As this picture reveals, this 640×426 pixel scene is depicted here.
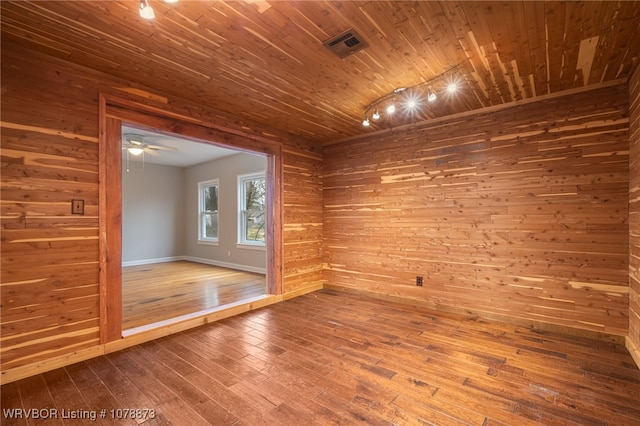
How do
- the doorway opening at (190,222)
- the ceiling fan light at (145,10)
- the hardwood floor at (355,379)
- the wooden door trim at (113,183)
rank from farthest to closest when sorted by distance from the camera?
the doorway opening at (190,222) < the wooden door trim at (113,183) < the hardwood floor at (355,379) < the ceiling fan light at (145,10)

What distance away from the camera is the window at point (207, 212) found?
7.79 meters

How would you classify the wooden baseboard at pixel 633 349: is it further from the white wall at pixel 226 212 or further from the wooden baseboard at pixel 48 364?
the white wall at pixel 226 212

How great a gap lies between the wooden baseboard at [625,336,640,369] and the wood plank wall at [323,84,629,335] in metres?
0.11

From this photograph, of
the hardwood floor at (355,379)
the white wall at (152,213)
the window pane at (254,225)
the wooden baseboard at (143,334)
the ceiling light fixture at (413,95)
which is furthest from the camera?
the white wall at (152,213)

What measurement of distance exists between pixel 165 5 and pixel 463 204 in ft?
12.0

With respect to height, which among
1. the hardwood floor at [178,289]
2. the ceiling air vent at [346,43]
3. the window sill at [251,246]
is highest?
the ceiling air vent at [346,43]

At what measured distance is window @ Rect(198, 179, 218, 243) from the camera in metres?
7.79

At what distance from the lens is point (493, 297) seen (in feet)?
11.3

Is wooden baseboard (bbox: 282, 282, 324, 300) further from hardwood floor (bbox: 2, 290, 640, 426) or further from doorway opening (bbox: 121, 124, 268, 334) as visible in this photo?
hardwood floor (bbox: 2, 290, 640, 426)

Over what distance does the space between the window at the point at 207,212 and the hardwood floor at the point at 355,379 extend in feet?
16.4

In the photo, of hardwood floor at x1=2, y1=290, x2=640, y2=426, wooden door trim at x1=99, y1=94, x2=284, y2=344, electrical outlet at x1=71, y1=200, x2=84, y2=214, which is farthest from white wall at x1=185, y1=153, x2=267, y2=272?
electrical outlet at x1=71, y1=200, x2=84, y2=214

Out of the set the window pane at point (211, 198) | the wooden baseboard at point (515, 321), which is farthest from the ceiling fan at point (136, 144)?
the wooden baseboard at point (515, 321)

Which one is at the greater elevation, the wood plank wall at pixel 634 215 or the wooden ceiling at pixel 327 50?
the wooden ceiling at pixel 327 50

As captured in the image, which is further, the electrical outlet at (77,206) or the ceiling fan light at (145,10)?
the electrical outlet at (77,206)
